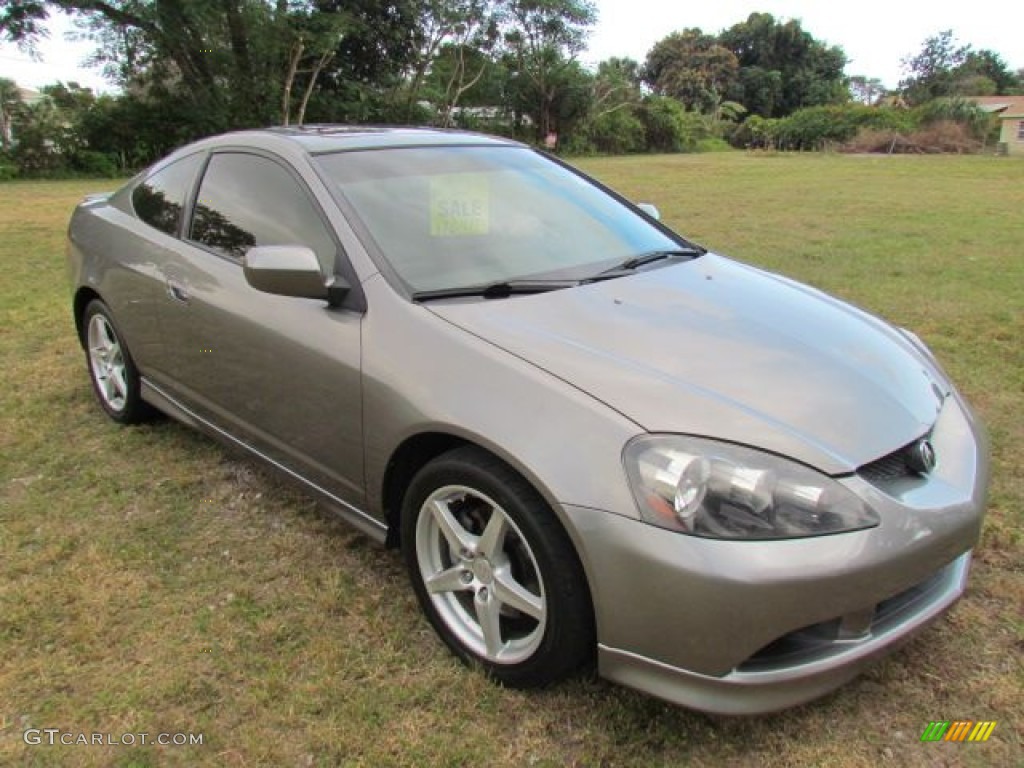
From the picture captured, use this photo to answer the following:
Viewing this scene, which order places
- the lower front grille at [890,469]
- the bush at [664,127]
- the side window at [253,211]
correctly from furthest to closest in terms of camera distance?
the bush at [664,127], the side window at [253,211], the lower front grille at [890,469]

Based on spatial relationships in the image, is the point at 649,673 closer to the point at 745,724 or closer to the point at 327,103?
the point at 745,724

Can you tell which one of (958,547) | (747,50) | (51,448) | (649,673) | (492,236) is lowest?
(51,448)

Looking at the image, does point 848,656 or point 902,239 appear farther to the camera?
point 902,239

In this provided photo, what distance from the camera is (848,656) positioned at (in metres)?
1.85

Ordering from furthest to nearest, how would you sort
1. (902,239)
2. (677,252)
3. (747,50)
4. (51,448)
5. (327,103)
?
(747,50), (327,103), (902,239), (51,448), (677,252)

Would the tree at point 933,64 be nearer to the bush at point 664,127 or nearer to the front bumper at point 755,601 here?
the bush at point 664,127

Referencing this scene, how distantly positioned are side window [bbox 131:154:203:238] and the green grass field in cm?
105

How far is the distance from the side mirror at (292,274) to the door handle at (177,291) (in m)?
0.79

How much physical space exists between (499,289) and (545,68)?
3906 cm

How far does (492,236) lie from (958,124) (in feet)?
149

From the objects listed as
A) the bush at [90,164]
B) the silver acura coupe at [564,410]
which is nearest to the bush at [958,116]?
the bush at [90,164]

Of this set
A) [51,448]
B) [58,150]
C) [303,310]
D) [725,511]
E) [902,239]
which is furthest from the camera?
[58,150]

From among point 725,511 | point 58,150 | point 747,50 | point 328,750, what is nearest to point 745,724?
point 725,511

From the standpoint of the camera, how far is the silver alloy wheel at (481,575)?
6.84ft
